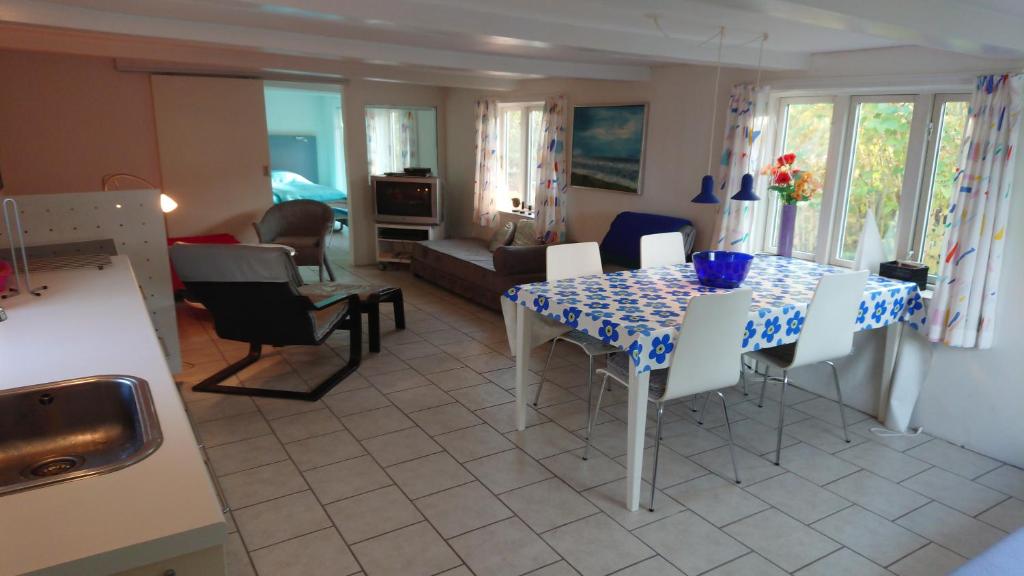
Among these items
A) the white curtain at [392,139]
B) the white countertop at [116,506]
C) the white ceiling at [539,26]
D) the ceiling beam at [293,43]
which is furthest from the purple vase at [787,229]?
the white curtain at [392,139]

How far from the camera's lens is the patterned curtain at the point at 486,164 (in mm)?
6941

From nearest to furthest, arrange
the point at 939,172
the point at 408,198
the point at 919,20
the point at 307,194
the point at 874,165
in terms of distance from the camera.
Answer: the point at 919,20, the point at 939,172, the point at 874,165, the point at 408,198, the point at 307,194

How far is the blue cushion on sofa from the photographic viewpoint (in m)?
4.89

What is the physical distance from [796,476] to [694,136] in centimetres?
266

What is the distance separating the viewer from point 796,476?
3.08 metres

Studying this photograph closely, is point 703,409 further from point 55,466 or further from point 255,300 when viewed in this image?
point 55,466

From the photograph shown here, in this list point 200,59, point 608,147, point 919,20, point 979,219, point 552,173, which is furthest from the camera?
point 552,173

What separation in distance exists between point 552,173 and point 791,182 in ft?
8.60

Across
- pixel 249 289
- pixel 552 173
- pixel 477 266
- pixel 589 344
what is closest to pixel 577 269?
pixel 589 344

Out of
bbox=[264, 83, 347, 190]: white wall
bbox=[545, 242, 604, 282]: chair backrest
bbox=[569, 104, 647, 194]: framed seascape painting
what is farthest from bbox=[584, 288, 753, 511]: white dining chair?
bbox=[264, 83, 347, 190]: white wall

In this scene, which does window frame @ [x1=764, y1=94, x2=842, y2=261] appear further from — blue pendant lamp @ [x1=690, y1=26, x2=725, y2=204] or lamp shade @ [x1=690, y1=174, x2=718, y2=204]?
lamp shade @ [x1=690, y1=174, x2=718, y2=204]

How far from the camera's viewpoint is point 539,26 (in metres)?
3.20

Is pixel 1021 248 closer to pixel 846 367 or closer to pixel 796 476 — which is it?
pixel 846 367

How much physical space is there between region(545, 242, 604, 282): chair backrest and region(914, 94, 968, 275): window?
1826 mm
